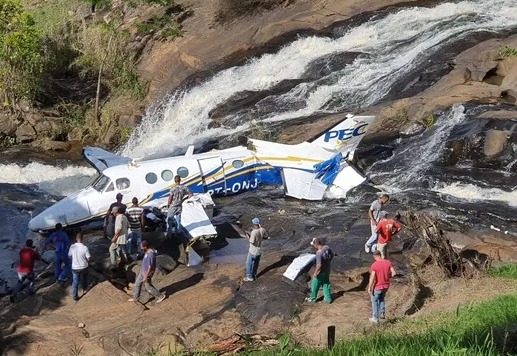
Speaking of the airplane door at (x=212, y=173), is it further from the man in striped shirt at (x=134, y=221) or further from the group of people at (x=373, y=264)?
the group of people at (x=373, y=264)

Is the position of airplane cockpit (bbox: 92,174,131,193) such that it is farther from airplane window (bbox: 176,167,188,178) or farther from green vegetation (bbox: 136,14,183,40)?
green vegetation (bbox: 136,14,183,40)

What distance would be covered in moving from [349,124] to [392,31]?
36.7 ft

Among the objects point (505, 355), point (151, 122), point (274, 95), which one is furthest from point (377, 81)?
point (505, 355)

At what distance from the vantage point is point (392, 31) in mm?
31594

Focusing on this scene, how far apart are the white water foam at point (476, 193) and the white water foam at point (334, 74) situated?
6881 mm

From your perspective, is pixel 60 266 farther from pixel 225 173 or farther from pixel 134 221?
pixel 225 173

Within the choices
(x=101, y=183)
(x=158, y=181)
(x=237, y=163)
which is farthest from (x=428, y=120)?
(x=101, y=183)

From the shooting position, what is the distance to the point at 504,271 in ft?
48.4

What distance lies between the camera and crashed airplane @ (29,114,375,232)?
63.6 ft

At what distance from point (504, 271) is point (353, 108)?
12.8m

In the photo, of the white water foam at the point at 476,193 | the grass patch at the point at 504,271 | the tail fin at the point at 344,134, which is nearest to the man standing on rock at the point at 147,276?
the grass patch at the point at 504,271

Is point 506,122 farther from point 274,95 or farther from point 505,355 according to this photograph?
point 505,355

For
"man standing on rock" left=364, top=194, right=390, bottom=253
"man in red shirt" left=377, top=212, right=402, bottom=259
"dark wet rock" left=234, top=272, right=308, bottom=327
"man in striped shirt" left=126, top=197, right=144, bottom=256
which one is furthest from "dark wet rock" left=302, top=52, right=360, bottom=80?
"dark wet rock" left=234, top=272, right=308, bottom=327

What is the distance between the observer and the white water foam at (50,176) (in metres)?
24.9
